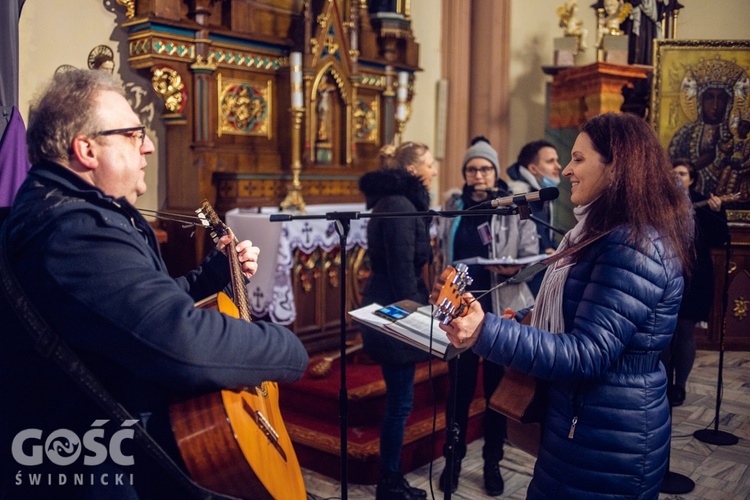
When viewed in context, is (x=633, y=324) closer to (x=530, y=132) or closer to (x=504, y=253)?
(x=504, y=253)

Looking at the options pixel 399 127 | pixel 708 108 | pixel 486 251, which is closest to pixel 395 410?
pixel 486 251

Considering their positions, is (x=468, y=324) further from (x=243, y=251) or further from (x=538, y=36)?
(x=538, y=36)

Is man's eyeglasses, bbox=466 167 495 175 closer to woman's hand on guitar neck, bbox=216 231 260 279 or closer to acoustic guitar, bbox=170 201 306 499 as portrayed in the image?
woman's hand on guitar neck, bbox=216 231 260 279

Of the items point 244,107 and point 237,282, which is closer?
point 237,282

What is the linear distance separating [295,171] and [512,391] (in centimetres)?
367

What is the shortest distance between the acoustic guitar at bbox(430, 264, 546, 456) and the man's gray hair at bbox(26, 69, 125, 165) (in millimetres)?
877

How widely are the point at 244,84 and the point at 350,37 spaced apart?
42.8 inches

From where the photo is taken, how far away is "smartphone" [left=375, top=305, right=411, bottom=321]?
2302 mm

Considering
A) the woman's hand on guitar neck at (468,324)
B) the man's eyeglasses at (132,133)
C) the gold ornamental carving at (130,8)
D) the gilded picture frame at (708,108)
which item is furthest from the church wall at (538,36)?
the man's eyeglasses at (132,133)

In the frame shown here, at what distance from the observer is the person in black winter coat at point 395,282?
10.1 feet

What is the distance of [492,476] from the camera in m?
3.40

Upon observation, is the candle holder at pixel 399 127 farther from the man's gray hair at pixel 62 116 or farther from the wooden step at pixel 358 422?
the man's gray hair at pixel 62 116

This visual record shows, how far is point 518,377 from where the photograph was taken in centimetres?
197
